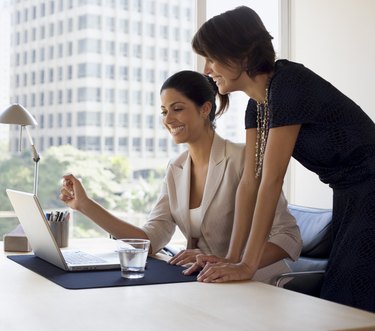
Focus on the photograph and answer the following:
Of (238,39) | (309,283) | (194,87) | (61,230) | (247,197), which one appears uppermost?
(238,39)

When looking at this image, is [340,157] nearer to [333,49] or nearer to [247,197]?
[247,197]

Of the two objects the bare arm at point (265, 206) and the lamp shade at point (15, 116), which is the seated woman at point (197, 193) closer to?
the bare arm at point (265, 206)

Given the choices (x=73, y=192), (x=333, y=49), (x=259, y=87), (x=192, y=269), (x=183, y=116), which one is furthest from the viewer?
(x=333, y=49)

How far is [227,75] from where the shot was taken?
2.15 meters

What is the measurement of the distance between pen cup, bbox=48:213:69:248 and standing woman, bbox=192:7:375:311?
80 cm

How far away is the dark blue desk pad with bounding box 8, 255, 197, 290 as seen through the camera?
176 cm

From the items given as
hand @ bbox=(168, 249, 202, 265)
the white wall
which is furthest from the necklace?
the white wall

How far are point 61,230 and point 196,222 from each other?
0.55m

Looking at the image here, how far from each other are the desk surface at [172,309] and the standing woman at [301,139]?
0.32m

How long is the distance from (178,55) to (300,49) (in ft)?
2.60

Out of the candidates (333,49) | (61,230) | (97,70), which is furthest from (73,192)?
(333,49)

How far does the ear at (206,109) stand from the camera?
8.93 feet

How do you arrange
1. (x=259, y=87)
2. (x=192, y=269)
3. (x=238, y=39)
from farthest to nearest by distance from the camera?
(x=259, y=87) < (x=238, y=39) < (x=192, y=269)

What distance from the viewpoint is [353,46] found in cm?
388
